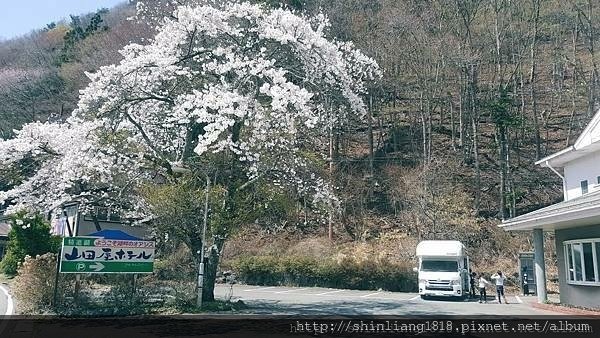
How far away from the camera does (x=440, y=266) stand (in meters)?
21.6

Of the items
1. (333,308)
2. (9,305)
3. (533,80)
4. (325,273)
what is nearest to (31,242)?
(9,305)

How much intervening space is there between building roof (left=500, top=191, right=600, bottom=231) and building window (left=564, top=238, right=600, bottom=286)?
2.21 ft

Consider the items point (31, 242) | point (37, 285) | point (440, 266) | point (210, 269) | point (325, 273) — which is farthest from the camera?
point (31, 242)

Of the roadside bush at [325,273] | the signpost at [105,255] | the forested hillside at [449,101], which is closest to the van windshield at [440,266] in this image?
the roadside bush at [325,273]

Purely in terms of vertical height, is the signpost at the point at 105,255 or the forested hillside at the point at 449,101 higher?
the forested hillside at the point at 449,101

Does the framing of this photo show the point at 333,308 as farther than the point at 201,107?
Yes

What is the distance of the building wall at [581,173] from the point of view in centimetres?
1984

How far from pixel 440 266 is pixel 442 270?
245mm

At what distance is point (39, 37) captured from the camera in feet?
174

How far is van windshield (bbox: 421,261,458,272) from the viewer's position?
21375 millimetres

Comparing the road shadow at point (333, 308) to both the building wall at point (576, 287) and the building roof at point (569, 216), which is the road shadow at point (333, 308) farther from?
the building wall at point (576, 287)

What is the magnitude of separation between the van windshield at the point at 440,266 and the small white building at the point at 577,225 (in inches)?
120

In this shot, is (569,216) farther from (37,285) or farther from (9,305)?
(9,305)

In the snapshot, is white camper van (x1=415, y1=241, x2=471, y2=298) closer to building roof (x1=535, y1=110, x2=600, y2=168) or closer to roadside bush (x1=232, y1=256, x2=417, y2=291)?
roadside bush (x1=232, y1=256, x2=417, y2=291)
